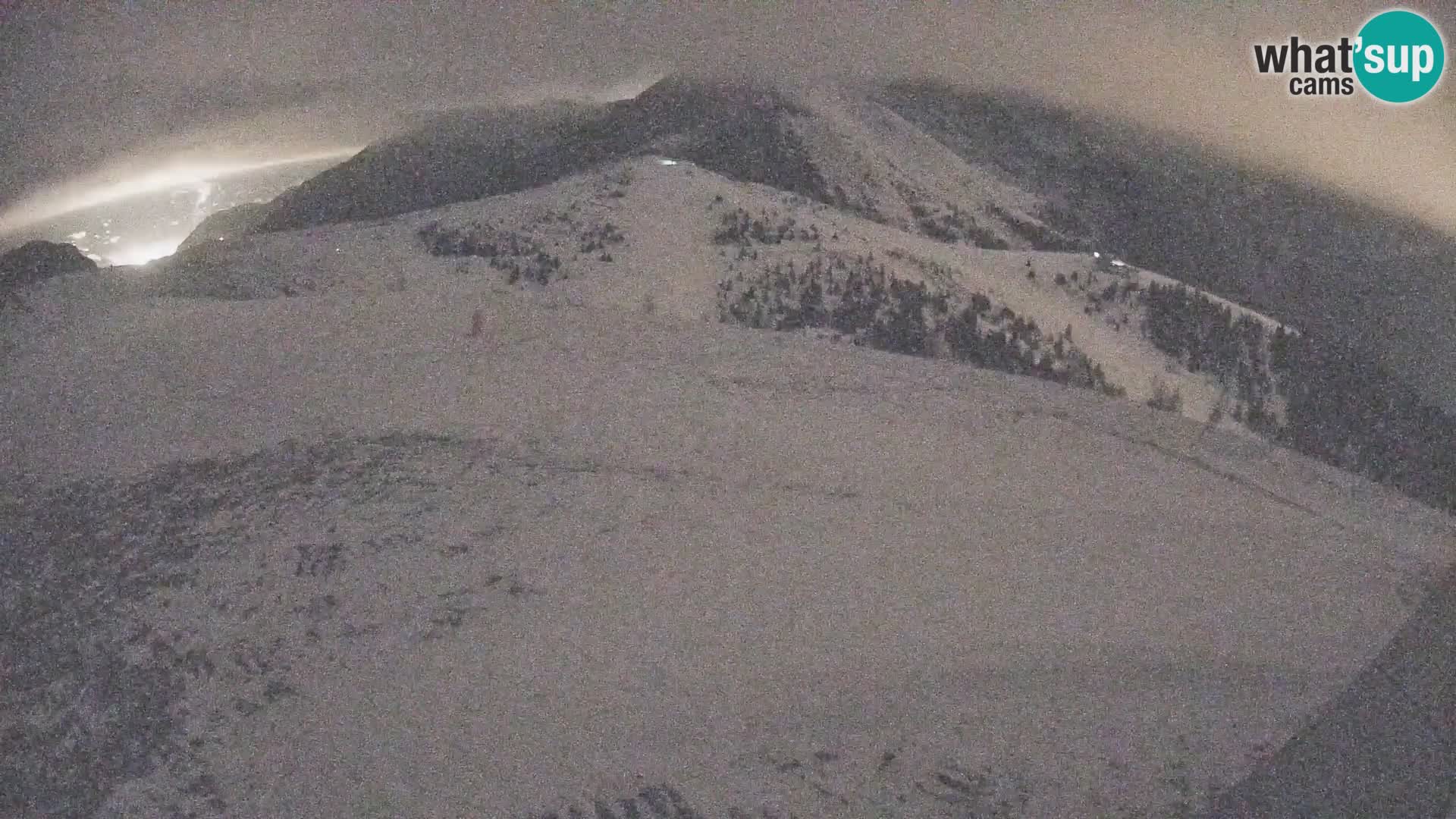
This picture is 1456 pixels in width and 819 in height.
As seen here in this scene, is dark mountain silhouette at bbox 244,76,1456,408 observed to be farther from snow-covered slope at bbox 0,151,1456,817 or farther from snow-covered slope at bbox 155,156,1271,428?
snow-covered slope at bbox 0,151,1456,817

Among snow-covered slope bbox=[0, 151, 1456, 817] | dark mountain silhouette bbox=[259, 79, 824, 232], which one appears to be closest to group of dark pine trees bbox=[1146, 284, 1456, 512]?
snow-covered slope bbox=[0, 151, 1456, 817]

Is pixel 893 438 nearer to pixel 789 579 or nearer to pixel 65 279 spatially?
pixel 789 579

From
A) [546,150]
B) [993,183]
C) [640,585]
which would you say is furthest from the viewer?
[993,183]

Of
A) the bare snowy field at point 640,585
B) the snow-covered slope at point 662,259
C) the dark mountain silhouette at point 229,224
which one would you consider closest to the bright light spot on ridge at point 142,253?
the snow-covered slope at point 662,259

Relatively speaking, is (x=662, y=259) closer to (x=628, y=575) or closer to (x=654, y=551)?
(x=654, y=551)

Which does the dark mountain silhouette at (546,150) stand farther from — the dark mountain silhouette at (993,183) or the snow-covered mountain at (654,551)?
the snow-covered mountain at (654,551)

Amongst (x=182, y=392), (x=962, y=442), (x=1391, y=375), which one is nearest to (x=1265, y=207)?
(x=1391, y=375)

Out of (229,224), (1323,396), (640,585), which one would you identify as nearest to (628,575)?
(640,585)

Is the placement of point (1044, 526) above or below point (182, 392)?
below

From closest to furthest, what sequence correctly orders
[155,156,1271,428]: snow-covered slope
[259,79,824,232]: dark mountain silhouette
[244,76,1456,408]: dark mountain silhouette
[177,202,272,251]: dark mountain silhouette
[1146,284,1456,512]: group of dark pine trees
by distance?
[1146,284,1456,512]: group of dark pine trees → [155,156,1271,428]: snow-covered slope → [177,202,272,251]: dark mountain silhouette → [244,76,1456,408]: dark mountain silhouette → [259,79,824,232]: dark mountain silhouette
